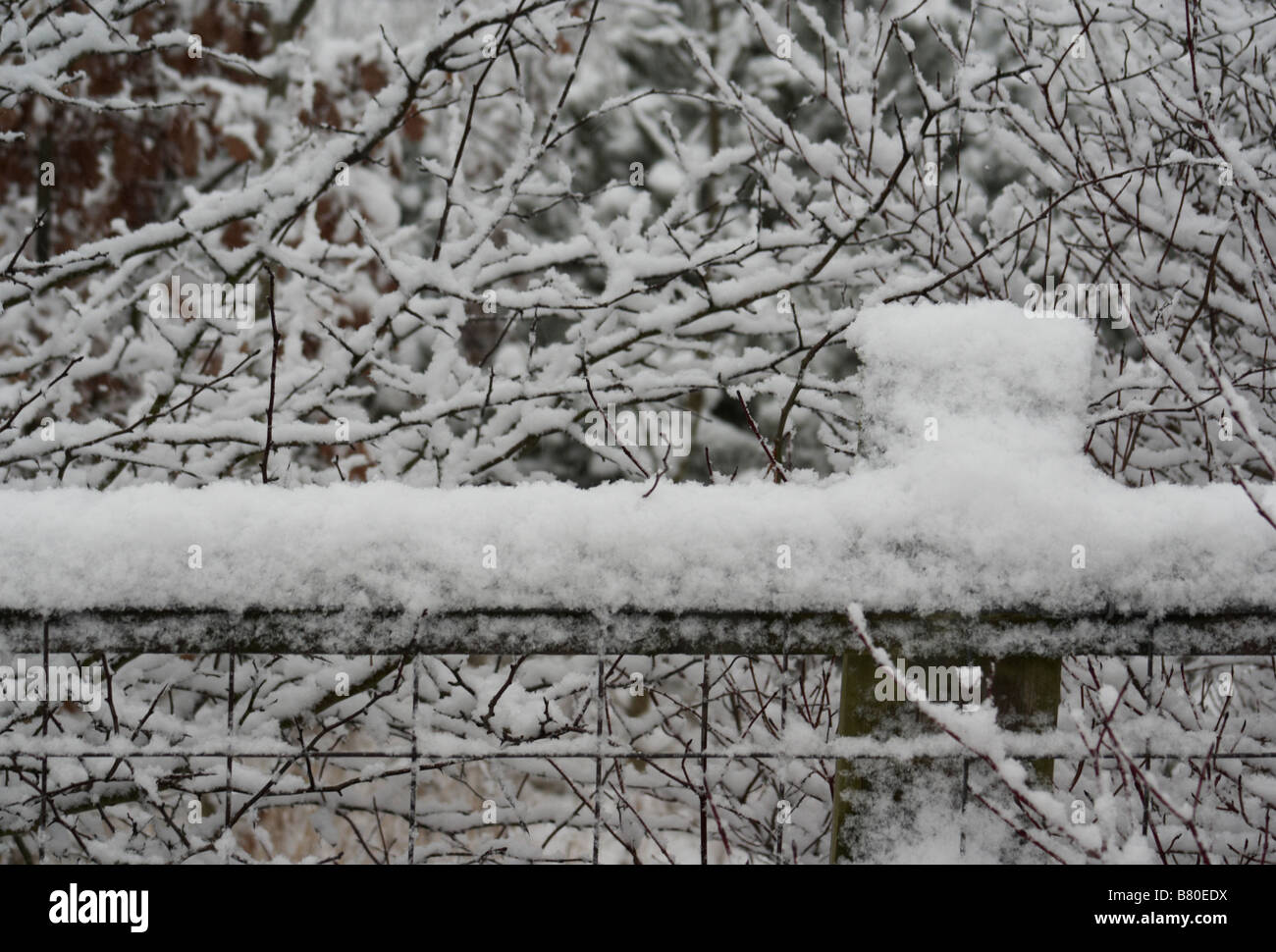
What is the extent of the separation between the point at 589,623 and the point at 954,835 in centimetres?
57

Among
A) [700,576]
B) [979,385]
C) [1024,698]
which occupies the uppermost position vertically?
[979,385]

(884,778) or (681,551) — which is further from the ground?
(681,551)

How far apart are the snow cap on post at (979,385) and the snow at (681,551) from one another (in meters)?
0.05

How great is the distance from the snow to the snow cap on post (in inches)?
1.8

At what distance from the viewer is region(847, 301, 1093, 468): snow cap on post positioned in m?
1.36

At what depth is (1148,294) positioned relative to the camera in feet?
9.86

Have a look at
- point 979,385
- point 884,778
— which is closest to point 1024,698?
point 884,778

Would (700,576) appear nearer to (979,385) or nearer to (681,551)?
(681,551)

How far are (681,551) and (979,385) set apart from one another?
0.48 m

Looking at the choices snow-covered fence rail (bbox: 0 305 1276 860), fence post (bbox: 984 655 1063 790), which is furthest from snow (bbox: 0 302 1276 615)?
fence post (bbox: 984 655 1063 790)

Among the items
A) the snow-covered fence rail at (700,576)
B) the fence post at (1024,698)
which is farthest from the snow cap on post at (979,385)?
the fence post at (1024,698)

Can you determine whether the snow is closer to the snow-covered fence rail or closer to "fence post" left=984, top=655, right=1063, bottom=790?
the snow-covered fence rail

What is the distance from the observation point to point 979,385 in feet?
4.52

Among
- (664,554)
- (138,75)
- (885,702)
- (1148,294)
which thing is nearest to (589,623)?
(664,554)
